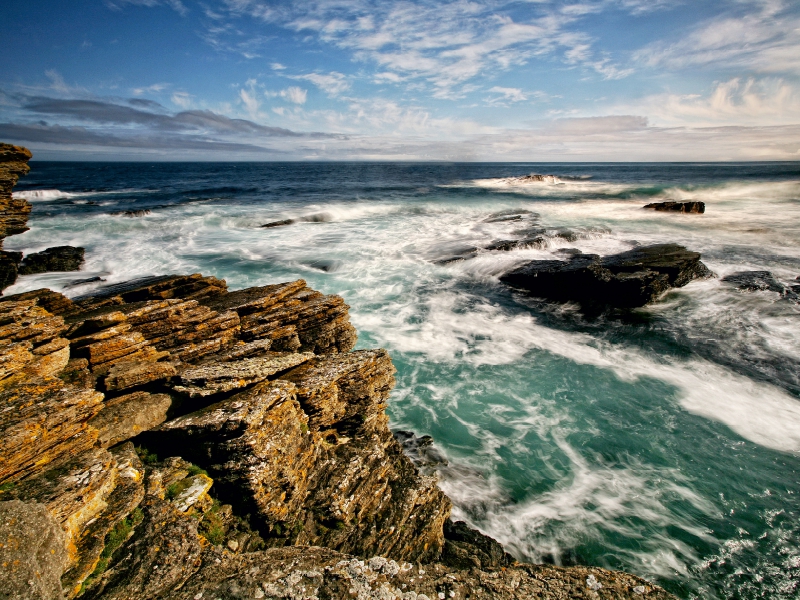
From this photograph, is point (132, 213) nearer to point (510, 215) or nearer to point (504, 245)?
point (504, 245)

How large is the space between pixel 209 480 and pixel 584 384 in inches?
454

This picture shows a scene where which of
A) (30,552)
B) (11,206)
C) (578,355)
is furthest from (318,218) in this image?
(30,552)

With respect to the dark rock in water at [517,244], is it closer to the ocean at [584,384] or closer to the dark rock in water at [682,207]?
the ocean at [584,384]

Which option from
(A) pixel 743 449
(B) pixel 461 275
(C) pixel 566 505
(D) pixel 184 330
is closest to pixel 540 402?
(C) pixel 566 505

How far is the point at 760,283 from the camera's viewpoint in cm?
2020

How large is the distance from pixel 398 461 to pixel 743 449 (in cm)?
926

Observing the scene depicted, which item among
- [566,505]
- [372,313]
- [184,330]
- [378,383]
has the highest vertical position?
[184,330]

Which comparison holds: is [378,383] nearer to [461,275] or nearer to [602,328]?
[602,328]

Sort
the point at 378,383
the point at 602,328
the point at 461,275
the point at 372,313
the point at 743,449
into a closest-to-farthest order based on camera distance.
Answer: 1. the point at 378,383
2. the point at 743,449
3. the point at 602,328
4. the point at 372,313
5. the point at 461,275

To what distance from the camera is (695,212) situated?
42.0m

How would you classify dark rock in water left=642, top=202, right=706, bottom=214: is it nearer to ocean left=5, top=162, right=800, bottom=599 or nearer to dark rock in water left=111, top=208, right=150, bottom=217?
ocean left=5, top=162, right=800, bottom=599

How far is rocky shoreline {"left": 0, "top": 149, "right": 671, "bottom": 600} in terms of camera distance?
4141mm

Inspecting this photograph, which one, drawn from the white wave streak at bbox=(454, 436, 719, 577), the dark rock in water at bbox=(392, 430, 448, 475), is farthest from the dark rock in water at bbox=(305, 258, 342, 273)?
the white wave streak at bbox=(454, 436, 719, 577)

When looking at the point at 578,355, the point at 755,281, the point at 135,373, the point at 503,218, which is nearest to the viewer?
the point at 135,373
